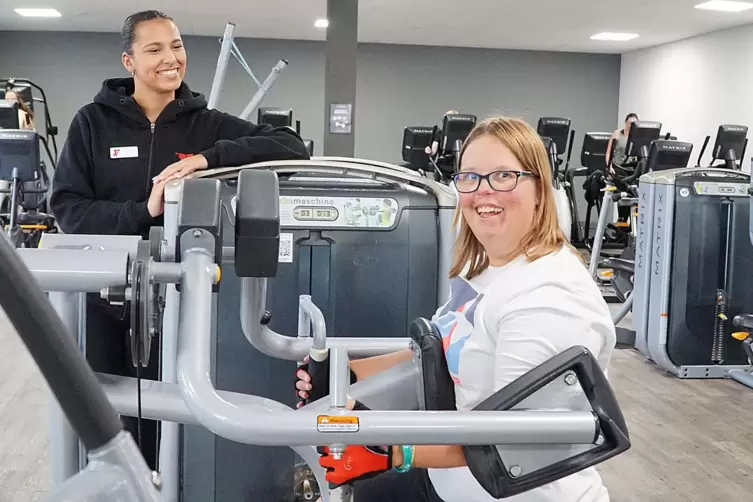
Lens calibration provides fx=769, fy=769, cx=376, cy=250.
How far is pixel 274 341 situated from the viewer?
1.53 meters

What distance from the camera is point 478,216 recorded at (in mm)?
1430

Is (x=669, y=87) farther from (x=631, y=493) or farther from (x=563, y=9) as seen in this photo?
(x=631, y=493)

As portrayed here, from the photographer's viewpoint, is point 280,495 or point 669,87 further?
point 669,87

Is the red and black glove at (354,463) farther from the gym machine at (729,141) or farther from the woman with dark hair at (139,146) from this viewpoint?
the gym machine at (729,141)

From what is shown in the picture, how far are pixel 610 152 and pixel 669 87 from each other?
4687 mm

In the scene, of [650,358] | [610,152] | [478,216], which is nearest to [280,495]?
[478,216]

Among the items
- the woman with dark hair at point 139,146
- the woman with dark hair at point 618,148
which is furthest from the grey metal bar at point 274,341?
the woman with dark hair at point 618,148

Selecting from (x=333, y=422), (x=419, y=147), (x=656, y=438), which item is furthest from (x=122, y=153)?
(x=419, y=147)

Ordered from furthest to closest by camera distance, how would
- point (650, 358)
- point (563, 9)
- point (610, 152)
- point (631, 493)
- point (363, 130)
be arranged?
1. point (363, 130)
2. point (563, 9)
3. point (610, 152)
4. point (650, 358)
5. point (631, 493)

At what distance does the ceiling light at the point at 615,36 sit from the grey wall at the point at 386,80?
66.6 inches

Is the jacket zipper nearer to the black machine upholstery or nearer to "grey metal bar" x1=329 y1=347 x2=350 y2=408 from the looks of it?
the black machine upholstery

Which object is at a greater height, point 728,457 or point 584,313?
point 584,313

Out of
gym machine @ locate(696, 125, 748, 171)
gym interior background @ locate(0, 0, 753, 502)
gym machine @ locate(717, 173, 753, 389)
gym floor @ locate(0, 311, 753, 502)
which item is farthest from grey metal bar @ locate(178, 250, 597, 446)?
gym machine @ locate(696, 125, 748, 171)

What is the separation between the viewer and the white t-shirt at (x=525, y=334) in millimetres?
1182
